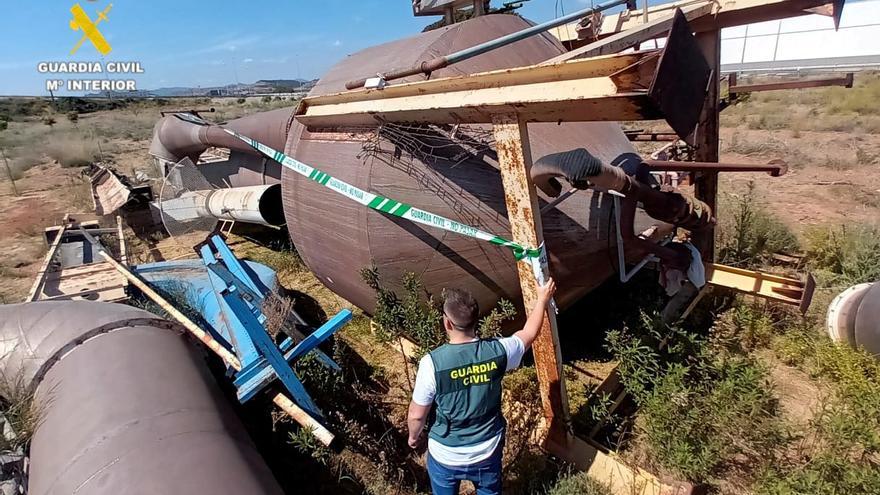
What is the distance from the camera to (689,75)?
6.78ft

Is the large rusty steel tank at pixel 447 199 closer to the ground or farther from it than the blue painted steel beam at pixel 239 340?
farther from it

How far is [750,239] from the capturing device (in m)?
6.48

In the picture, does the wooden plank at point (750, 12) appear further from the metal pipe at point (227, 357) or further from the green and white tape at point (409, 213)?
the metal pipe at point (227, 357)

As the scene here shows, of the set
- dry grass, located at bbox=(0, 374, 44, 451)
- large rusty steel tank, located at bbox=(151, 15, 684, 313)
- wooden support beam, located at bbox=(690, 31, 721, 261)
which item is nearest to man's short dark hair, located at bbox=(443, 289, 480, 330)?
large rusty steel tank, located at bbox=(151, 15, 684, 313)

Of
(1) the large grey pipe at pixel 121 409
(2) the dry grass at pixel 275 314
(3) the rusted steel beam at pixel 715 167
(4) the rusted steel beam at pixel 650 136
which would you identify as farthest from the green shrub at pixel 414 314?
(4) the rusted steel beam at pixel 650 136

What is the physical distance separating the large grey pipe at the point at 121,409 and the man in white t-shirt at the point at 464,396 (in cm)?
94

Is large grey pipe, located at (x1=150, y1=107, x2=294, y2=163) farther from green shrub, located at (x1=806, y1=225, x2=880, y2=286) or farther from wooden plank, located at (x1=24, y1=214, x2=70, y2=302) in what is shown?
green shrub, located at (x1=806, y1=225, x2=880, y2=286)

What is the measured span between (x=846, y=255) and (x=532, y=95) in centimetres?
615

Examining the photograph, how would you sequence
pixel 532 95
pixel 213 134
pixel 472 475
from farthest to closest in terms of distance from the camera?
pixel 213 134, pixel 472 475, pixel 532 95

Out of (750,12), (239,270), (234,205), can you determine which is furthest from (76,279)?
(750,12)

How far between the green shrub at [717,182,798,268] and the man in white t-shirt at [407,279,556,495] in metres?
4.65

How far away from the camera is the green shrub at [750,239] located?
6.16 metres

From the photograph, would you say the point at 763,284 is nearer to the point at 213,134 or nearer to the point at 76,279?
the point at 76,279

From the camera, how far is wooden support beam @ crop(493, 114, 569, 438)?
270cm
